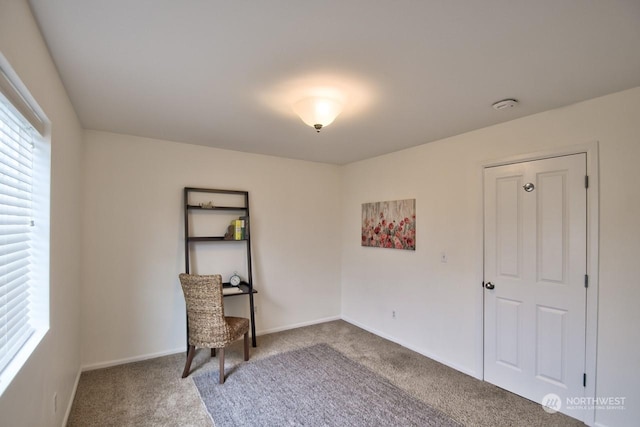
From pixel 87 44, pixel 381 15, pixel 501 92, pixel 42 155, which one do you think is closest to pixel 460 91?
pixel 501 92

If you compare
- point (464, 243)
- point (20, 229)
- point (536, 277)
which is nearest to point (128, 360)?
point (20, 229)

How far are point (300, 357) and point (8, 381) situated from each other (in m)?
2.59

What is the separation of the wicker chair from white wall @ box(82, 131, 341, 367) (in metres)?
0.73

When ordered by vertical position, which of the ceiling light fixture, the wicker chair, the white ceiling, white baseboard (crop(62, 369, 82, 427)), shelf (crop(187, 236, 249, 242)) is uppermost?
the white ceiling

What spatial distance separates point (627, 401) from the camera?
213 centimetres

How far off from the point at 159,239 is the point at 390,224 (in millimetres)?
2756

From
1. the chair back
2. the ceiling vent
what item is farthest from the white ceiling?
the chair back

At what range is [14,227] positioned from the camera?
4.96 feet

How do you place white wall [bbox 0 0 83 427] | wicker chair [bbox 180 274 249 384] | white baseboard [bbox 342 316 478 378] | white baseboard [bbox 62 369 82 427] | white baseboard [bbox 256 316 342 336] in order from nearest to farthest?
white wall [bbox 0 0 83 427] < white baseboard [bbox 62 369 82 427] < wicker chair [bbox 180 274 249 384] < white baseboard [bbox 342 316 478 378] < white baseboard [bbox 256 316 342 336]

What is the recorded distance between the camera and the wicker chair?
289cm

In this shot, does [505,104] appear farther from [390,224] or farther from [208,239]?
[208,239]

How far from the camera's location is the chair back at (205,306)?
2.89 metres

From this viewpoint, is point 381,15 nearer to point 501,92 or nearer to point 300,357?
point 501,92

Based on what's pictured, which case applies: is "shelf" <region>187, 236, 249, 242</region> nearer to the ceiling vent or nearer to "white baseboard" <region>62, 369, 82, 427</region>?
"white baseboard" <region>62, 369, 82, 427</region>
